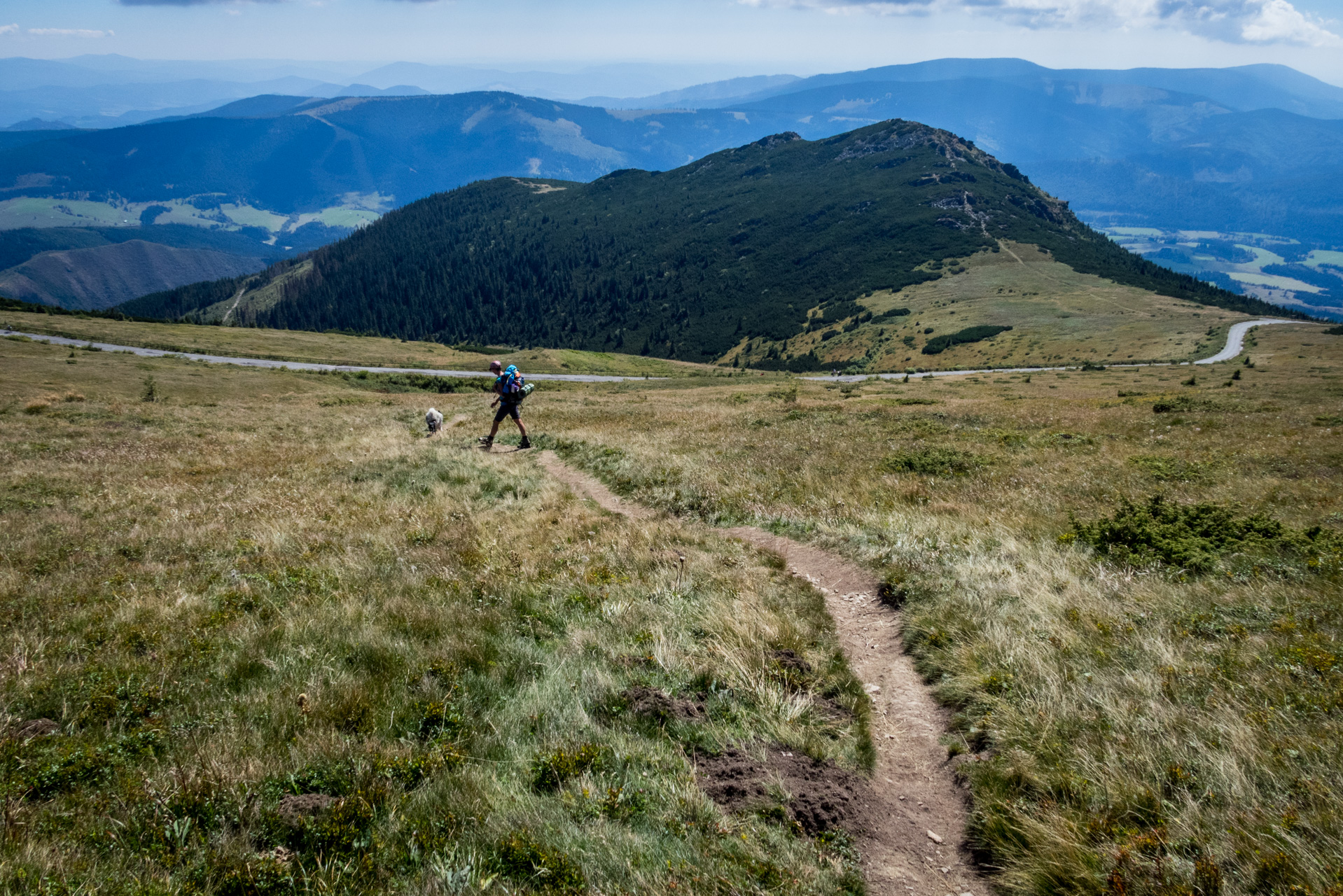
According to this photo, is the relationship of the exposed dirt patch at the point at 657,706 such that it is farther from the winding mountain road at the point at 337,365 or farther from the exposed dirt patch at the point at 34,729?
the winding mountain road at the point at 337,365

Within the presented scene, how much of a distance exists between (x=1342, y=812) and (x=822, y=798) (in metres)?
2.97

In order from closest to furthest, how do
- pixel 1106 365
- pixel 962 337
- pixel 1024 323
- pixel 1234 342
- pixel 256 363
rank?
pixel 256 363, pixel 1106 365, pixel 1234 342, pixel 962 337, pixel 1024 323

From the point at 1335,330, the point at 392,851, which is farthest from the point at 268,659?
the point at 1335,330

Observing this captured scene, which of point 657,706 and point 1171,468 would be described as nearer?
point 657,706

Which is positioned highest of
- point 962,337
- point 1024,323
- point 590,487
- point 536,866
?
point 536,866

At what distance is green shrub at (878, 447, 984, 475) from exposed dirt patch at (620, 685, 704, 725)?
10763 millimetres

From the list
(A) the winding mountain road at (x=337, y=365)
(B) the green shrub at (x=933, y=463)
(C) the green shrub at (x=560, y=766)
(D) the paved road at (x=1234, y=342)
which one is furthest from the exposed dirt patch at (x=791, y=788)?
(D) the paved road at (x=1234, y=342)

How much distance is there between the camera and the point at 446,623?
671 cm

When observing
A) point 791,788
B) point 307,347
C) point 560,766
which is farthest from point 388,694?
point 307,347

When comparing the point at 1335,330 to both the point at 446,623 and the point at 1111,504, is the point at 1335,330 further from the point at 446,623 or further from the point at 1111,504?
the point at 446,623

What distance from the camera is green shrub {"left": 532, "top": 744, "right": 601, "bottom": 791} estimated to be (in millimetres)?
4375

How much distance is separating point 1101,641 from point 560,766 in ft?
17.6

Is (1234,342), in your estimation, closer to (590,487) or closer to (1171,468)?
(1171,468)

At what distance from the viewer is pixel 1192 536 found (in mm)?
8719
